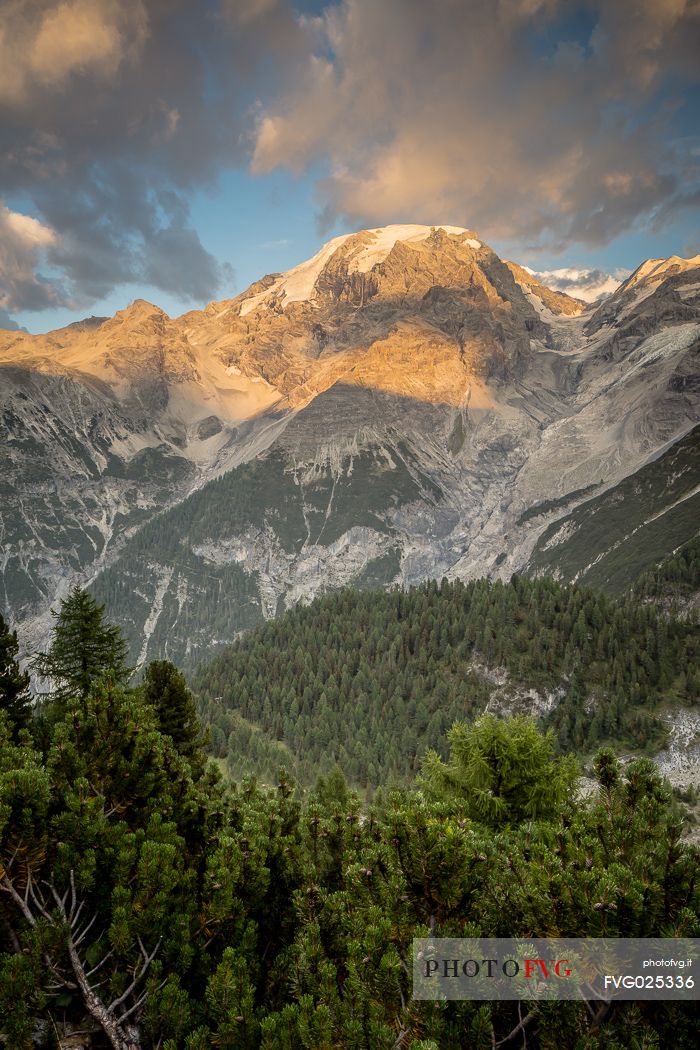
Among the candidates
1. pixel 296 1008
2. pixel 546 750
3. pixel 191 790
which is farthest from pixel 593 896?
pixel 546 750

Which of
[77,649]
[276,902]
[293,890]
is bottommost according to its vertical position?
[276,902]

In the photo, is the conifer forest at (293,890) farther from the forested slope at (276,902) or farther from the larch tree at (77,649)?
the larch tree at (77,649)

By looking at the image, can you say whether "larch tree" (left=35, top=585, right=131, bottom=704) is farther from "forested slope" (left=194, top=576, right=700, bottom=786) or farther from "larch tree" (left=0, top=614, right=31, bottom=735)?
"forested slope" (left=194, top=576, right=700, bottom=786)

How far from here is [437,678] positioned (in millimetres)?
126312

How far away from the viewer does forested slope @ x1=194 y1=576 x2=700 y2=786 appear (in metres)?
105

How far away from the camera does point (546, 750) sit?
66.0 feet

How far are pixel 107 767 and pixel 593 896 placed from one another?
378 inches

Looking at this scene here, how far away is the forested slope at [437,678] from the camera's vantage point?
345 ft

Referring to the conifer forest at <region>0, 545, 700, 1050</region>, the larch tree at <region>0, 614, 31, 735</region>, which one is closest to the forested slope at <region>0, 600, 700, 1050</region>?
the conifer forest at <region>0, 545, 700, 1050</region>

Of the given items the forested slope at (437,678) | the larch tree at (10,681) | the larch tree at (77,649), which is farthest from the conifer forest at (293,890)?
the forested slope at (437,678)

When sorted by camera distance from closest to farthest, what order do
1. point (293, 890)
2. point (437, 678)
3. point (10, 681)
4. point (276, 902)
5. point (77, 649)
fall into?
point (293, 890) → point (276, 902) → point (10, 681) → point (77, 649) → point (437, 678)

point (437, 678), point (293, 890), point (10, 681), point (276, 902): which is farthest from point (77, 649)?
point (437, 678)

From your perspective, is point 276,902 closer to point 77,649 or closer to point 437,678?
point 77,649

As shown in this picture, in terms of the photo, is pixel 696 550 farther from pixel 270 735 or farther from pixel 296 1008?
pixel 296 1008
